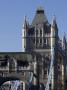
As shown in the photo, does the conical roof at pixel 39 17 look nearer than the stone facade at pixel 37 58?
No

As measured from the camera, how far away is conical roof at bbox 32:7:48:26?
141 m

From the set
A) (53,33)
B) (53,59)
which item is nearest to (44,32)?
(53,33)

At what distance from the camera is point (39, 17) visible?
144m

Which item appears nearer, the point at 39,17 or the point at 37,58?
the point at 37,58

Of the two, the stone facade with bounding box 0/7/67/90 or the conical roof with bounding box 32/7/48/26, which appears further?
the conical roof with bounding box 32/7/48/26

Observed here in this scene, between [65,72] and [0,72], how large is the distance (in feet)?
54.9

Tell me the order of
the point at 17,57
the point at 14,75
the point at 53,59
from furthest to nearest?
the point at 17,57 < the point at 14,75 < the point at 53,59

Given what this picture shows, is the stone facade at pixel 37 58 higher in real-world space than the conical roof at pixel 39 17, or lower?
lower

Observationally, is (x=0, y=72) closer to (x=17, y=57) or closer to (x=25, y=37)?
(x=17, y=57)

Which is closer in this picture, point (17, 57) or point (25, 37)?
point (17, 57)

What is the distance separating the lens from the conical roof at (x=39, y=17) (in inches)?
5551

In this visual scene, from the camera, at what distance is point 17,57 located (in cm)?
11931

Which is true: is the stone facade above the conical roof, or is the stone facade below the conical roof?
below

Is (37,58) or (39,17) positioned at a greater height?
(39,17)
